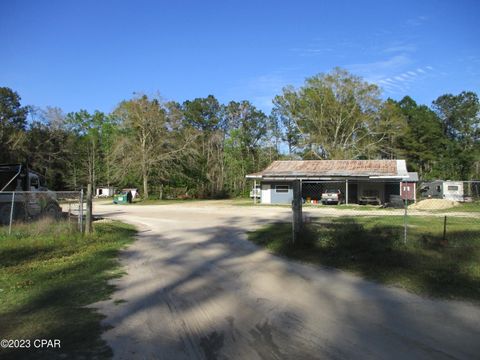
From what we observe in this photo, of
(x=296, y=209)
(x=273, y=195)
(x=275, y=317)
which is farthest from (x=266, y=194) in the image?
(x=275, y=317)

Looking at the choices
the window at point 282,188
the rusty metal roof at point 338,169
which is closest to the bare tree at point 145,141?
the rusty metal roof at point 338,169

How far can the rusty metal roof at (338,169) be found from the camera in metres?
39.3

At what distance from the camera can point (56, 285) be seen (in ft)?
25.1

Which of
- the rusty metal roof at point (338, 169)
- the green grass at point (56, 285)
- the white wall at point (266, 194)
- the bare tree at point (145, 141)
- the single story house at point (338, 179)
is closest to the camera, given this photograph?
the green grass at point (56, 285)

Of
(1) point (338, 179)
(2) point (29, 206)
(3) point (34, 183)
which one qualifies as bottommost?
(2) point (29, 206)

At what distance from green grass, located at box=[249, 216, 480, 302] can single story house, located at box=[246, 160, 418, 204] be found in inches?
1050

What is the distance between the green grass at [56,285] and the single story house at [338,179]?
27.8m

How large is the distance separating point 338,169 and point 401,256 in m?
33.7

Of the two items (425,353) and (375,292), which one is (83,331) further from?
(375,292)

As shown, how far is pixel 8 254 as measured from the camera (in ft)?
35.3

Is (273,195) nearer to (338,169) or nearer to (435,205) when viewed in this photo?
(338,169)

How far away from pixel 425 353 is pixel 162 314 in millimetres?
3322

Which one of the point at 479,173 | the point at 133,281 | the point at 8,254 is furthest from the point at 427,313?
the point at 479,173

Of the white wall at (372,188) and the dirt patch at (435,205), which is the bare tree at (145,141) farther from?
the dirt patch at (435,205)
